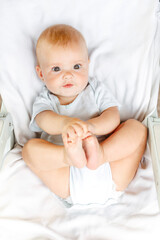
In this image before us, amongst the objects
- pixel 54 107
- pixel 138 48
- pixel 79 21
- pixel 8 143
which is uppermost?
pixel 79 21

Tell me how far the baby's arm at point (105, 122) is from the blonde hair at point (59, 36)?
0.25m

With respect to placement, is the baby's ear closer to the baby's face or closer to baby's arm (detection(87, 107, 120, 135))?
the baby's face

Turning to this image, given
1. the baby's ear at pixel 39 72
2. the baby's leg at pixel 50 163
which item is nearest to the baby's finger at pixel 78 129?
the baby's leg at pixel 50 163

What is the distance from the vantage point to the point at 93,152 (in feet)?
2.89

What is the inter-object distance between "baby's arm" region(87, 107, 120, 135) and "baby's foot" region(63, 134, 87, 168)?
5.0 inches

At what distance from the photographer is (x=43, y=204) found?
0.99m

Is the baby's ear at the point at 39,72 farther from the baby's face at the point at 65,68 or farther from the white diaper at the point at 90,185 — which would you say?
the white diaper at the point at 90,185

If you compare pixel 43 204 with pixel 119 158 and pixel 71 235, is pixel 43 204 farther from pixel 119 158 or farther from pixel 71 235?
pixel 119 158

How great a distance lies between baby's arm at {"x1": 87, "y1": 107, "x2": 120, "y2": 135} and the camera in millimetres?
988

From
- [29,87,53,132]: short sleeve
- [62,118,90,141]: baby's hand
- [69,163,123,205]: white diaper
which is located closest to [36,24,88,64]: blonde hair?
[29,87,53,132]: short sleeve

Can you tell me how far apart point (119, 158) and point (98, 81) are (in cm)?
32

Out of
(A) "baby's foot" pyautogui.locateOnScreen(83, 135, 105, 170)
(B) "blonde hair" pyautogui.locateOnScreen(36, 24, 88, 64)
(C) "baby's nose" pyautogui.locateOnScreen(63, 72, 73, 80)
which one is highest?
(B) "blonde hair" pyautogui.locateOnScreen(36, 24, 88, 64)

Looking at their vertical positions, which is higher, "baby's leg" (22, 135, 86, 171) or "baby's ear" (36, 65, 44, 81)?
"baby's ear" (36, 65, 44, 81)

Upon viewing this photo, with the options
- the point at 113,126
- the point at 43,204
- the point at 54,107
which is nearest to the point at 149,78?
the point at 113,126
